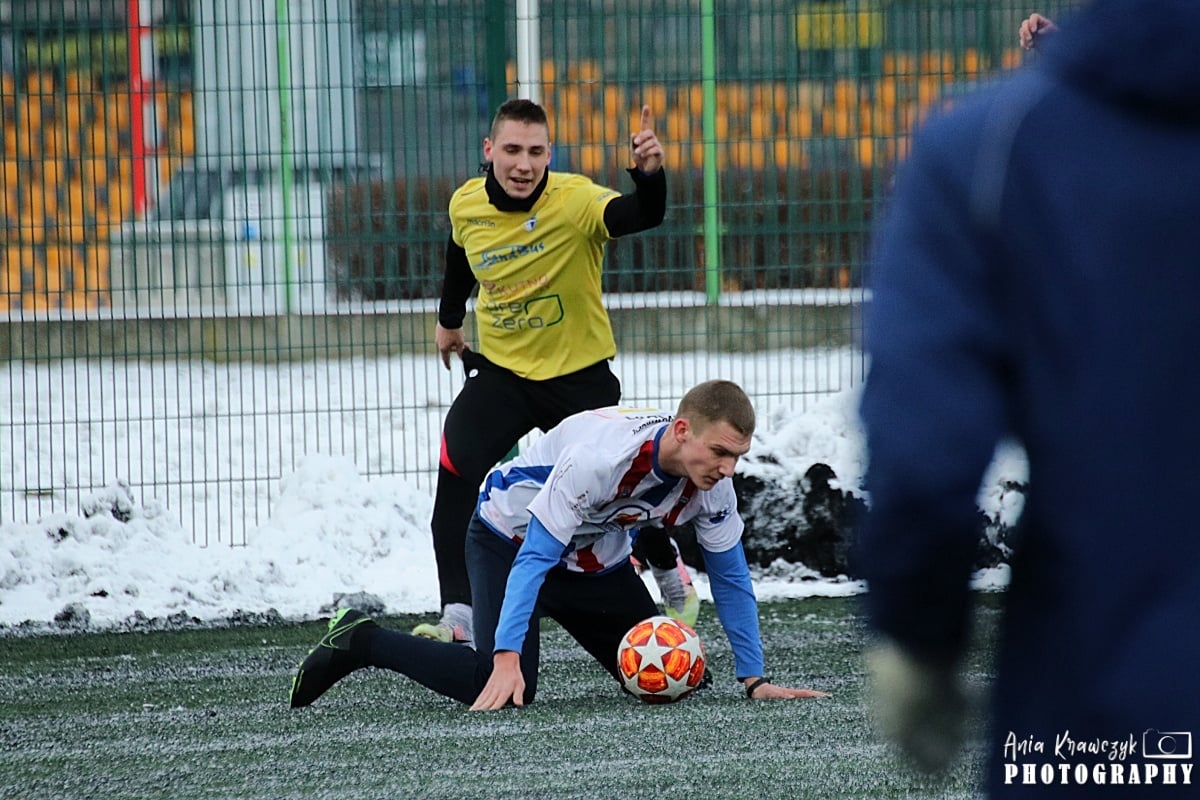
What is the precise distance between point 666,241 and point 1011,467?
2025 mm

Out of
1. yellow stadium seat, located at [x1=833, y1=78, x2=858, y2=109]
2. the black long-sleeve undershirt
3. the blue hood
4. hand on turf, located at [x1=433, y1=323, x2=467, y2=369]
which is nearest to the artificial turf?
hand on turf, located at [x1=433, y1=323, x2=467, y2=369]

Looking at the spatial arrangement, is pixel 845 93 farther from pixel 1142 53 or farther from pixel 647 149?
pixel 1142 53

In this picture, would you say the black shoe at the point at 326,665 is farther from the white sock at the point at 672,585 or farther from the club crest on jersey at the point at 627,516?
the white sock at the point at 672,585

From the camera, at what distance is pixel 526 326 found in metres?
6.89

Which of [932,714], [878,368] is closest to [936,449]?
[878,368]

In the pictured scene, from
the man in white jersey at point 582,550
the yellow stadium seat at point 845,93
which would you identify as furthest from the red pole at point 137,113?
the man in white jersey at point 582,550

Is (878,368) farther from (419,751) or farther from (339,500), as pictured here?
(339,500)

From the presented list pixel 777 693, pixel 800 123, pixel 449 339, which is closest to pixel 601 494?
pixel 777 693

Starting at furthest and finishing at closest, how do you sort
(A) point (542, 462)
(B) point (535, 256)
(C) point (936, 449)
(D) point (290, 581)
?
(D) point (290, 581), (B) point (535, 256), (A) point (542, 462), (C) point (936, 449)

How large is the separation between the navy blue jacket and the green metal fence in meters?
7.19

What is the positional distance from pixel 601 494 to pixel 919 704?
367cm

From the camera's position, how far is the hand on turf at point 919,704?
171 cm

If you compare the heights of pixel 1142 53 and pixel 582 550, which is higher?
pixel 1142 53

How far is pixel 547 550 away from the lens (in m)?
5.31
